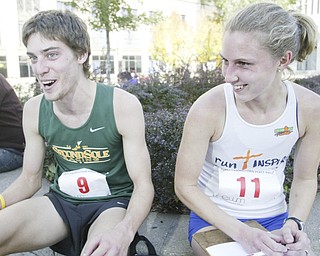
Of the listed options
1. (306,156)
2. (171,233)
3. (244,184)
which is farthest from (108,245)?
(171,233)

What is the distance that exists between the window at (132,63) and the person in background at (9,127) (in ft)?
101

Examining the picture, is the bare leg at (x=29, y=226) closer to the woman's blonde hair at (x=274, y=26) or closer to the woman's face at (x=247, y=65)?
the woman's face at (x=247, y=65)

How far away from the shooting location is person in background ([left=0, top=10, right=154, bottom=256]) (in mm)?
1892

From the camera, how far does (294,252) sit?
1.61 meters

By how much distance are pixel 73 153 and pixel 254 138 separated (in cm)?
92

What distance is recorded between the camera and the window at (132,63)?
34594 mm

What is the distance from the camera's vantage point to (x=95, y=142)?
1.99m

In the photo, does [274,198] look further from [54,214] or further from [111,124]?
[54,214]

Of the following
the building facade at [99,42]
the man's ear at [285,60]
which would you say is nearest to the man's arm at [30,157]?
the man's ear at [285,60]

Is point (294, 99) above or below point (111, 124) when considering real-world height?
above

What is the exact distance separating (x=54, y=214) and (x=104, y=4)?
1550cm

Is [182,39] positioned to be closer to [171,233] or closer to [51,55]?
[171,233]

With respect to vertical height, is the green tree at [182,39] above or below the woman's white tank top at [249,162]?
above

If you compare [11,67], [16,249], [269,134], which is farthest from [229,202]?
[11,67]
